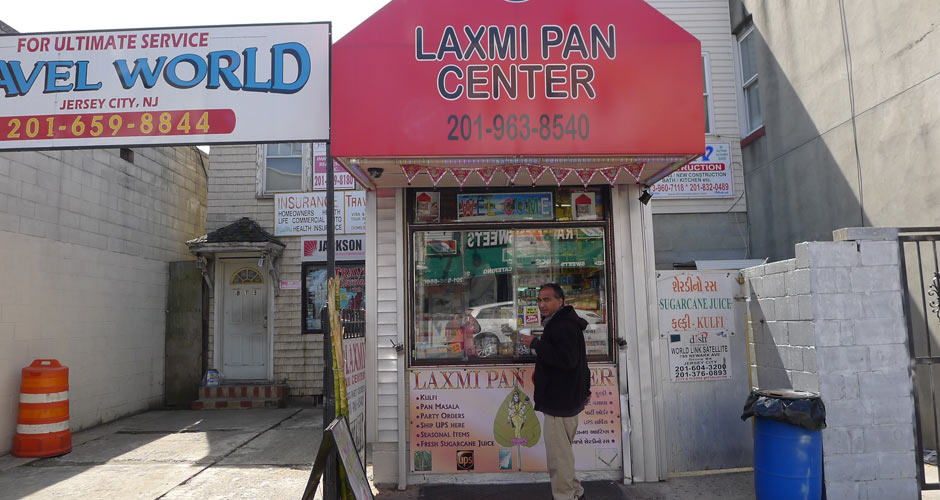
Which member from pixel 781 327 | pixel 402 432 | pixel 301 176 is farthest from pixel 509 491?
pixel 301 176

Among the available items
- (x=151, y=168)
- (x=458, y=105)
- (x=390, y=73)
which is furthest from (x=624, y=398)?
(x=151, y=168)

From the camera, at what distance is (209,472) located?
22.1ft

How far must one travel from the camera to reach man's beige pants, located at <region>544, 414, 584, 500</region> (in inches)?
198

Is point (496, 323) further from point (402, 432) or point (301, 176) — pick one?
point (301, 176)

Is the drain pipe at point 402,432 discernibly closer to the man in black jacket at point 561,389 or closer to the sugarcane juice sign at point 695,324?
the man in black jacket at point 561,389

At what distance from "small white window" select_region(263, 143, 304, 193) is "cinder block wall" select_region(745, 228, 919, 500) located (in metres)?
8.86

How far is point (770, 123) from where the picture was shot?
9.70 meters

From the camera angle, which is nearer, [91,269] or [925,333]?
[925,333]

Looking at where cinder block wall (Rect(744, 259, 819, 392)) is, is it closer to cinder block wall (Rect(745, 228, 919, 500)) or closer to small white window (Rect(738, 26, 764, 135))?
cinder block wall (Rect(745, 228, 919, 500))

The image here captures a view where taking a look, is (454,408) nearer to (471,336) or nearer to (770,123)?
(471,336)

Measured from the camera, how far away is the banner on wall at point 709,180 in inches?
411

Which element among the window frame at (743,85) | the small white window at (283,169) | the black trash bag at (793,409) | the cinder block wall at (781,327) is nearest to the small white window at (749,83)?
the window frame at (743,85)

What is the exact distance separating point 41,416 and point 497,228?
6.14 meters

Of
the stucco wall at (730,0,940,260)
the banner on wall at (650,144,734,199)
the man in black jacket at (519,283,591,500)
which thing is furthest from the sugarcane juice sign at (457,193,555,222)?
the banner on wall at (650,144,734,199)
